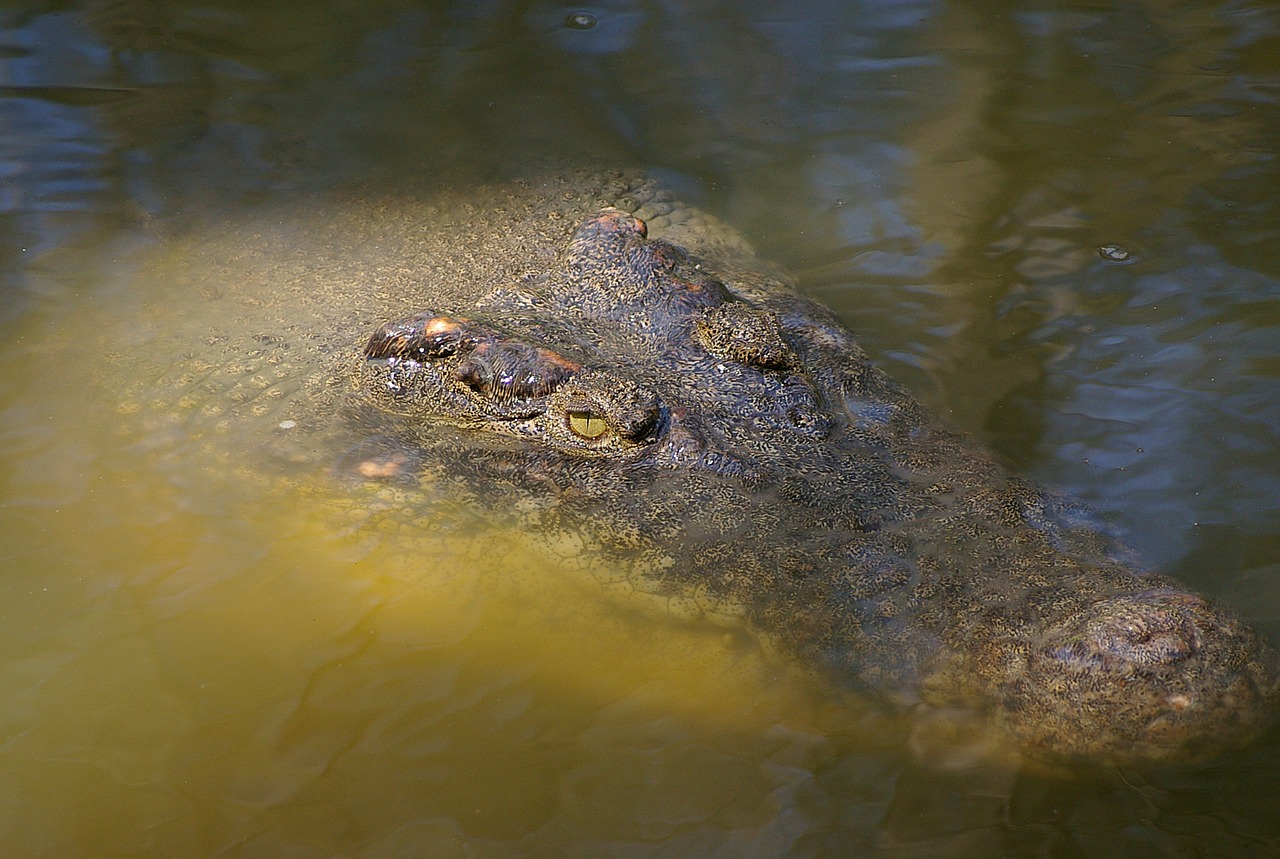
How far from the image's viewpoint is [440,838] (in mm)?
2641

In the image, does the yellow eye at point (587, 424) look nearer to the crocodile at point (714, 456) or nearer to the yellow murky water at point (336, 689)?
the crocodile at point (714, 456)

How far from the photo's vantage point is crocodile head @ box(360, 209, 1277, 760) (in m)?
2.56

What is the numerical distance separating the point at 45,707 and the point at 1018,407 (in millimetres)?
3498

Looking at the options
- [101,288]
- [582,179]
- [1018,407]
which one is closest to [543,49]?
[582,179]

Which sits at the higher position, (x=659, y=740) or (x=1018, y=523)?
(x=1018, y=523)

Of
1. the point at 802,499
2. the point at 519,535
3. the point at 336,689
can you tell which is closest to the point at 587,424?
the point at 519,535

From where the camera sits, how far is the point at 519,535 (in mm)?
3367

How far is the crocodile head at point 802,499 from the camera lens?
2.56 m

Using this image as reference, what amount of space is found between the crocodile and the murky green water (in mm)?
166

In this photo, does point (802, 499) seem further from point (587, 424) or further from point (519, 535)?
point (519, 535)

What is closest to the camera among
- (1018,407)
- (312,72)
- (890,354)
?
(1018,407)

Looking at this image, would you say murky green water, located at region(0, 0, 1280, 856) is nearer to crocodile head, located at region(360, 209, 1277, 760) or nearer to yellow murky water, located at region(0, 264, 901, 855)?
yellow murky water, located at region(0, 264, 901, 855)

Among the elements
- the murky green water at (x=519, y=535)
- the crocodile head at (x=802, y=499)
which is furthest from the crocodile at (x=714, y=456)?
the murky green water at (x=519, y=535)

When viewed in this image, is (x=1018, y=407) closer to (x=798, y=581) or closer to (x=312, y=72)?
(x=798, y=581)
